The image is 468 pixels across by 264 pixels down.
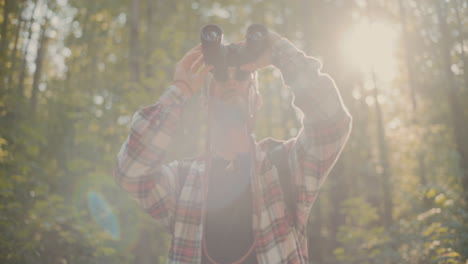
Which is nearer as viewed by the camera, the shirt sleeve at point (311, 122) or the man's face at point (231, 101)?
the shirt sleeve at point (311, 122)

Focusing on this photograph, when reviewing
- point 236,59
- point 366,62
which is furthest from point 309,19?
point 236,59

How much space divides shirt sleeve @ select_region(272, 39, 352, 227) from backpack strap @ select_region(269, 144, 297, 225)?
1.1 inches

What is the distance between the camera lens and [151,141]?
5.96 feet

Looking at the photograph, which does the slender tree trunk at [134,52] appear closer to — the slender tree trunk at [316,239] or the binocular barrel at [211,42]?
the binocular barrel at [211,42]

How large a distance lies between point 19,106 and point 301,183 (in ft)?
16.3

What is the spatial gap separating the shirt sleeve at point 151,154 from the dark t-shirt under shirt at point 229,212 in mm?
237

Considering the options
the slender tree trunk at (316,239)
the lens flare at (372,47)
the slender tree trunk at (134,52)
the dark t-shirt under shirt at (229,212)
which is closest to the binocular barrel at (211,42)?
the dark t-shirt under shirt at (229,212)

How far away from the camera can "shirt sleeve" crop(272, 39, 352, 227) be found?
170cm

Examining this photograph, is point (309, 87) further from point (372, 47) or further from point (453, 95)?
point (372, 47)

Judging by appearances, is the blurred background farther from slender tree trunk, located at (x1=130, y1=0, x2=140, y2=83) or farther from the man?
the man

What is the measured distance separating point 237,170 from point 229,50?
0.66 m

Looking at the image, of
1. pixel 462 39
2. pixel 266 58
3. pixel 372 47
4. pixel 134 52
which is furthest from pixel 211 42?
pixel 372 47

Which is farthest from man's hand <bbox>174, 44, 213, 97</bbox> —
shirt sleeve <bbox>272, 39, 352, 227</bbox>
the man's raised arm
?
shirt sleeve <bbox>272, 39, 352, 227</bbox>

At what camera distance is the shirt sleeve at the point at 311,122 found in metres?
1.70
